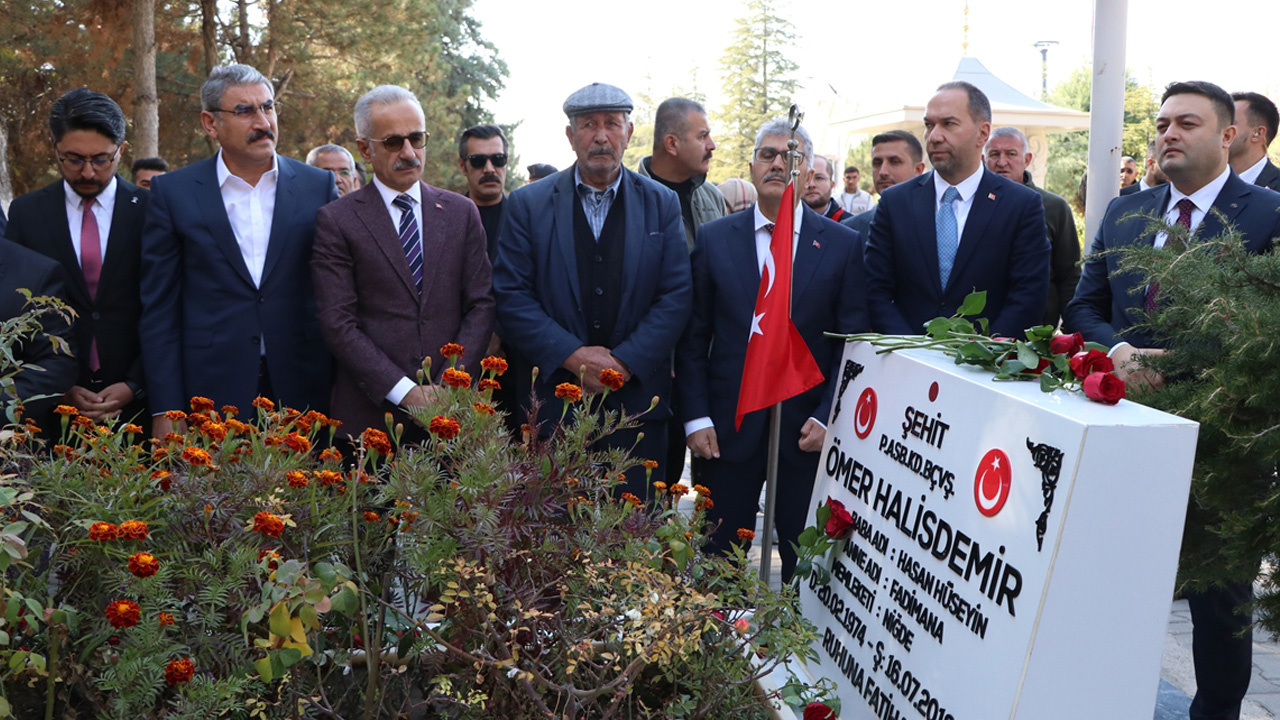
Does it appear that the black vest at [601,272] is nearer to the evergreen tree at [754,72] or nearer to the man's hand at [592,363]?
the man's hand at [592,363]

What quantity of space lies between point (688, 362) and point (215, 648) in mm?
2377

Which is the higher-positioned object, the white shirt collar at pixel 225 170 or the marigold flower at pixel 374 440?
the white shirt collar at pixel 225 170

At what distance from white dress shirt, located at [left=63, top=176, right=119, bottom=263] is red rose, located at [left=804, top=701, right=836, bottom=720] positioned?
10.6ft

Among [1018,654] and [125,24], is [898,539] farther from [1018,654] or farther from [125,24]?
[125,24]

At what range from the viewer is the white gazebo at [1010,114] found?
816 inches

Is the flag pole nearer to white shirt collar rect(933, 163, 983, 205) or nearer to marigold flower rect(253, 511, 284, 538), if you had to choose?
white shirt collar rect(933, 163, 983, 205)

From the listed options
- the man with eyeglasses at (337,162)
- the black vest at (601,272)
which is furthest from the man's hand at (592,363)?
the man with eyeglasses at (337,162)

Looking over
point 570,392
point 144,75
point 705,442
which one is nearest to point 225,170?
point 705,442

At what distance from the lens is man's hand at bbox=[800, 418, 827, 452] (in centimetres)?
375

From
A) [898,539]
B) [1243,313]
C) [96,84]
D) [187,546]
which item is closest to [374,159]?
[187,546]

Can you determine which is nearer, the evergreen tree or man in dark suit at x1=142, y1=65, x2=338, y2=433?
man in dark suit at x1=142, y1=65, x2=338, y2=433

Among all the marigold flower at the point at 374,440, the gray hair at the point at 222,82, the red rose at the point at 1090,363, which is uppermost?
the gray hair at the point at 222,82

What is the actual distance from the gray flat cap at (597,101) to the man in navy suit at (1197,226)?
1764 mm

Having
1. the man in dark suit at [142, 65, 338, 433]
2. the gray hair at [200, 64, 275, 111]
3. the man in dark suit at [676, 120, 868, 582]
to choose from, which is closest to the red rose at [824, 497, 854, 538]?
the man in dark suit at [676, 120, 868, 582]
